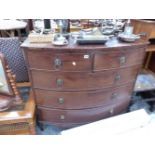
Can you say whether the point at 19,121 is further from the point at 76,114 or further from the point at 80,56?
the point at 80,56

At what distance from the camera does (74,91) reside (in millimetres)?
1413

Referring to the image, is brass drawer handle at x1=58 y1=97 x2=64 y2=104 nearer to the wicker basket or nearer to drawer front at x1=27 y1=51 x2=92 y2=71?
drawer front at x1=27 y1=51 x2=92 y2=71

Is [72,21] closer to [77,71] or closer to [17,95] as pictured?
[77,71]

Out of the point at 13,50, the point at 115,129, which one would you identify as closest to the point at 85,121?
the point at 115,129

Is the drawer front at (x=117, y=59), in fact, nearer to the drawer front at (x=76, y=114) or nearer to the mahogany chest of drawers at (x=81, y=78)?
the mahogany chest of drawers at (x=81, y=78)

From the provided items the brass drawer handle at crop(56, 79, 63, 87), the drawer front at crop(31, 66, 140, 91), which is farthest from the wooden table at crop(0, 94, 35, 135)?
the brass drawer handle at crop(56, 79, 63, 87)

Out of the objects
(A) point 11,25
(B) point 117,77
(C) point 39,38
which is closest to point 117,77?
(B) point 117,77

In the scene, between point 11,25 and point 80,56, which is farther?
point 11,25

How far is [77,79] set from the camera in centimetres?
133

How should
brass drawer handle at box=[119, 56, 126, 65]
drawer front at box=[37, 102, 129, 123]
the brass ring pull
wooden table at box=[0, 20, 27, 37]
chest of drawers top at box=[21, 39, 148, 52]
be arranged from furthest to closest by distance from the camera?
wooden table at box=[0, 20, 27, 37]
drawer front at box=[37, 102, 129, 123]
the brass ring pull
brass drawer handle at box=[119, 56, 126, 65]
chest of drawers top at box=[21, 39, 148, 52]

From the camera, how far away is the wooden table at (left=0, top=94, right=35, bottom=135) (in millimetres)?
1390

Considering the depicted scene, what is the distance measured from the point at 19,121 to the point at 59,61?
2.18 feet

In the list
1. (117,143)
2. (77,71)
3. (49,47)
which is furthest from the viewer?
(77,71)

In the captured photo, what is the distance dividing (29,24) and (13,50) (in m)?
0.34
